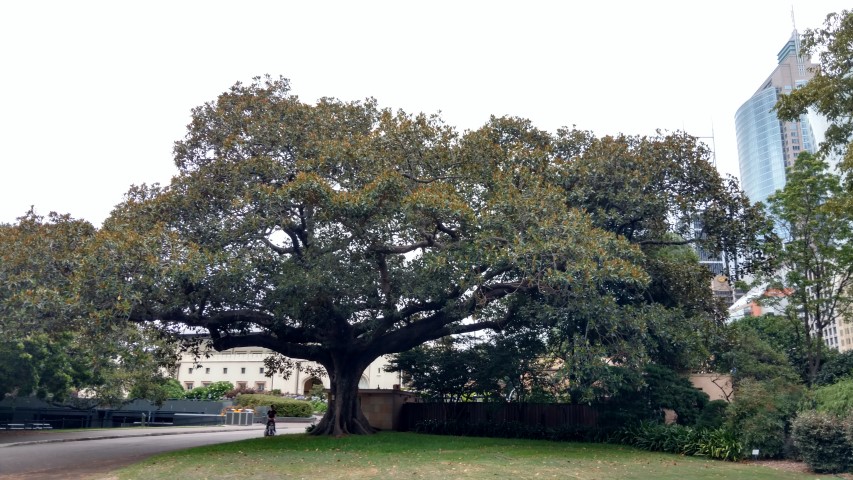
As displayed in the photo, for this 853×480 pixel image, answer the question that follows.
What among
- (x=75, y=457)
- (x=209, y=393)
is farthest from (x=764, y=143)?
(x=75, y=457)

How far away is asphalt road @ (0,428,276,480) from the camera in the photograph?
1520 cm

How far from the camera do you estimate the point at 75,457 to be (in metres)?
18.5

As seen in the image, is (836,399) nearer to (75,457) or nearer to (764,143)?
(75,457)

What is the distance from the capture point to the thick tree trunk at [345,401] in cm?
2378

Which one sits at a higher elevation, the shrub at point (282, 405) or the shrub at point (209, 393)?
the shrub at point (209, 393)

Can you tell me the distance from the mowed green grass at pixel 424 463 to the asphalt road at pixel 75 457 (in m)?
0.94

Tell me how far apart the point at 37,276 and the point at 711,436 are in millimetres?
17472

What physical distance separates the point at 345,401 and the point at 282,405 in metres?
22.6

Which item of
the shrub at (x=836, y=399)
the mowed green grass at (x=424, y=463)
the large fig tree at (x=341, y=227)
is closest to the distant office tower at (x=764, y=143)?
the shrub at (x=836, y=399)

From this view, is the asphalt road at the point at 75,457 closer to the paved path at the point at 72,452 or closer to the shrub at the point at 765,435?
the paved path at the point at 72,452

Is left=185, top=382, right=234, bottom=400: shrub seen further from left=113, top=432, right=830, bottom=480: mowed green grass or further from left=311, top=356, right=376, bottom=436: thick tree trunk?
left=113, top=432, right=830, bottom=480: mowed green grass

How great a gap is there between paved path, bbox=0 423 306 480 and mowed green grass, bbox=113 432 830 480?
111 cm

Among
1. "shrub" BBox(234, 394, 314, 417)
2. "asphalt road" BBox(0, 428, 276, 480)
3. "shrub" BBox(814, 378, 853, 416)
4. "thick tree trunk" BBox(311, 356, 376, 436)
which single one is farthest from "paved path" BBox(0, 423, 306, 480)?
"shrub" BBox(814, 378, 853, 416)

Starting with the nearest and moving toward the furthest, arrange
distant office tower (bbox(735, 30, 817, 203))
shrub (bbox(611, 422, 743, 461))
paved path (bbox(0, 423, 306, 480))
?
paved path (bbox(0, 423, 306, 480)), shrub (bbox(611, 422, 743, 461)), distant office tower (bbox(735, 30, 817, 203))
